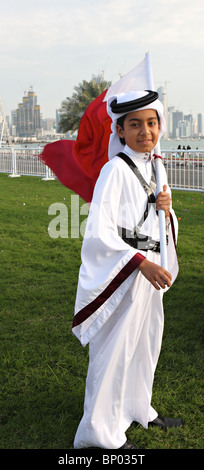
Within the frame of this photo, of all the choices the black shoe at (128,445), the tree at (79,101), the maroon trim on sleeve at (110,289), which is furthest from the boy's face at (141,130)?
the tree at (79,101)

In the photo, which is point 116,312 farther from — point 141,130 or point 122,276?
point 141,130

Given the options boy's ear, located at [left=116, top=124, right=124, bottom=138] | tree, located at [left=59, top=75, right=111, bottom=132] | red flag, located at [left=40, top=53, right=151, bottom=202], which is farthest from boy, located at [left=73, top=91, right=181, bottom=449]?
tree, located at [left=59, top=75, right=111, bottom=132]

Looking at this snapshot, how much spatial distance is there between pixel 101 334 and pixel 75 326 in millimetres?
159

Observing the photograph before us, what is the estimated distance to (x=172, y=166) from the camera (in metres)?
14.4

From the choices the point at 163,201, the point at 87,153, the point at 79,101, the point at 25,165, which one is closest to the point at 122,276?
the point at 163,201

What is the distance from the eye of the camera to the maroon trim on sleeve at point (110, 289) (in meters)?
2.37

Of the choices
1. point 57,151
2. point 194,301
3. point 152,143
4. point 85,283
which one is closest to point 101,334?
point 85,283

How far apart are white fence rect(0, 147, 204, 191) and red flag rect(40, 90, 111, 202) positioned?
812 centimetres

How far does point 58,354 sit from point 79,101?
122 ft

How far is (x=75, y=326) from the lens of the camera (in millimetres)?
2562

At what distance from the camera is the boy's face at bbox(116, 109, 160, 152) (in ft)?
8.04

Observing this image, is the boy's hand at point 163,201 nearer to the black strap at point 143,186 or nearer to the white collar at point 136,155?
the black strap at point 143,186

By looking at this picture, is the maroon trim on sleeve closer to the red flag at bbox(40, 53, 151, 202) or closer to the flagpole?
the flagpole
